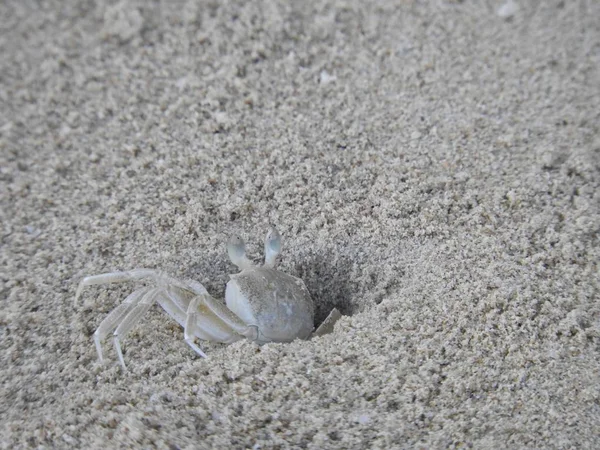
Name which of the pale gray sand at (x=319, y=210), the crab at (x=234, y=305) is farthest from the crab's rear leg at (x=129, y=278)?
the pale gray sand at (x=319, y=210)

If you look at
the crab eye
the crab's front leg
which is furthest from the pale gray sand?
the crab eye

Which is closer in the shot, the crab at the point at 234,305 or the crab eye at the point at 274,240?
the crab at the point at 234,305

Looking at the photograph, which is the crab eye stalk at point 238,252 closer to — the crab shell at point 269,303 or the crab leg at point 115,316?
the crab shell at point 269,303

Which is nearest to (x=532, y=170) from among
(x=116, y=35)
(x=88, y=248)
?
(x=88, y=248)

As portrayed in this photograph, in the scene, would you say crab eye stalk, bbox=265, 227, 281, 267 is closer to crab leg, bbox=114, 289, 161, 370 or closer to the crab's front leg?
the crab's front leg

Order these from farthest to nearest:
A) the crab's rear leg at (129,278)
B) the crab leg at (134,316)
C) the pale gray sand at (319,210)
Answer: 1. the crab's rear leg at (129,278)
2. the crab leg at (134,316)
3. the pale gray sand at (319,210)

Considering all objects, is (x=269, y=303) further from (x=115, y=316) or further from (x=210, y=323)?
(x=115, y=316)
